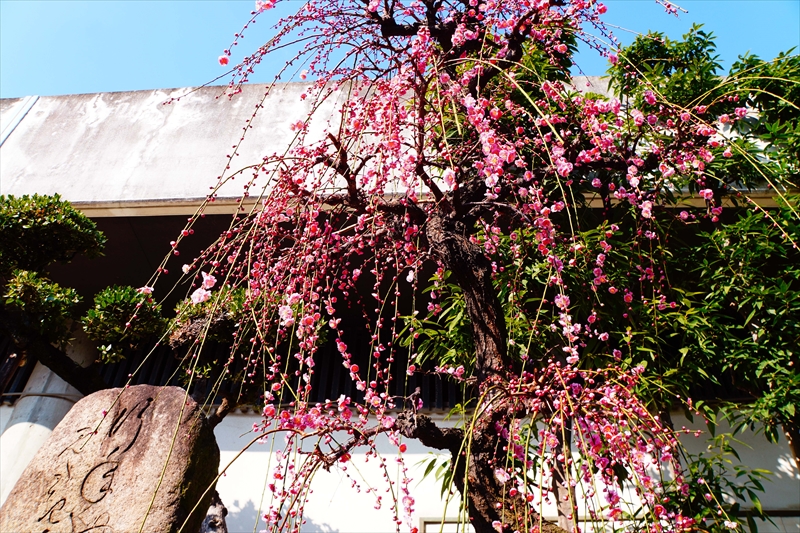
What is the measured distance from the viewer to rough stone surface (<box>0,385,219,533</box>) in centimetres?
206

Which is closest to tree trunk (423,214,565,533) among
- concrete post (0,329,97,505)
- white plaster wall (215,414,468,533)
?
white plaster wall (215,414,468,533)

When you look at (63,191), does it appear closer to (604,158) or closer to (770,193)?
(604,158)

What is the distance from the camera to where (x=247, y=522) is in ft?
11.6

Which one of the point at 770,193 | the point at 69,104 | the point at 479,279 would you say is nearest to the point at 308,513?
the point at 479,279

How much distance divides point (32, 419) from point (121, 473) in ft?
7.93

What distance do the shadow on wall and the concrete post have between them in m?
1.54

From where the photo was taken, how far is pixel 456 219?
2.14 m

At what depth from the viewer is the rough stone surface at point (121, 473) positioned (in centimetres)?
206

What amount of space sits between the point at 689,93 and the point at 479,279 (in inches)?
87.4

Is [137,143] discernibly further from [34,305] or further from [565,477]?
[565,477]

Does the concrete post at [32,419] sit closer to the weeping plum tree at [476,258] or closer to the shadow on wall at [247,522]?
the shadow on wall at [247,522]

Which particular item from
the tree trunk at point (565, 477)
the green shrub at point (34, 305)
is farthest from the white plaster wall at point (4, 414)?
the tree trunk at point (565, 477)

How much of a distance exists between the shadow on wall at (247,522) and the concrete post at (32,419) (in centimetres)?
154

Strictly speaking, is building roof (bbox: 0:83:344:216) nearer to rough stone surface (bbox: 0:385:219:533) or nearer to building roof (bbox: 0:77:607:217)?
building roof (bbox: 0:77:607:217)
